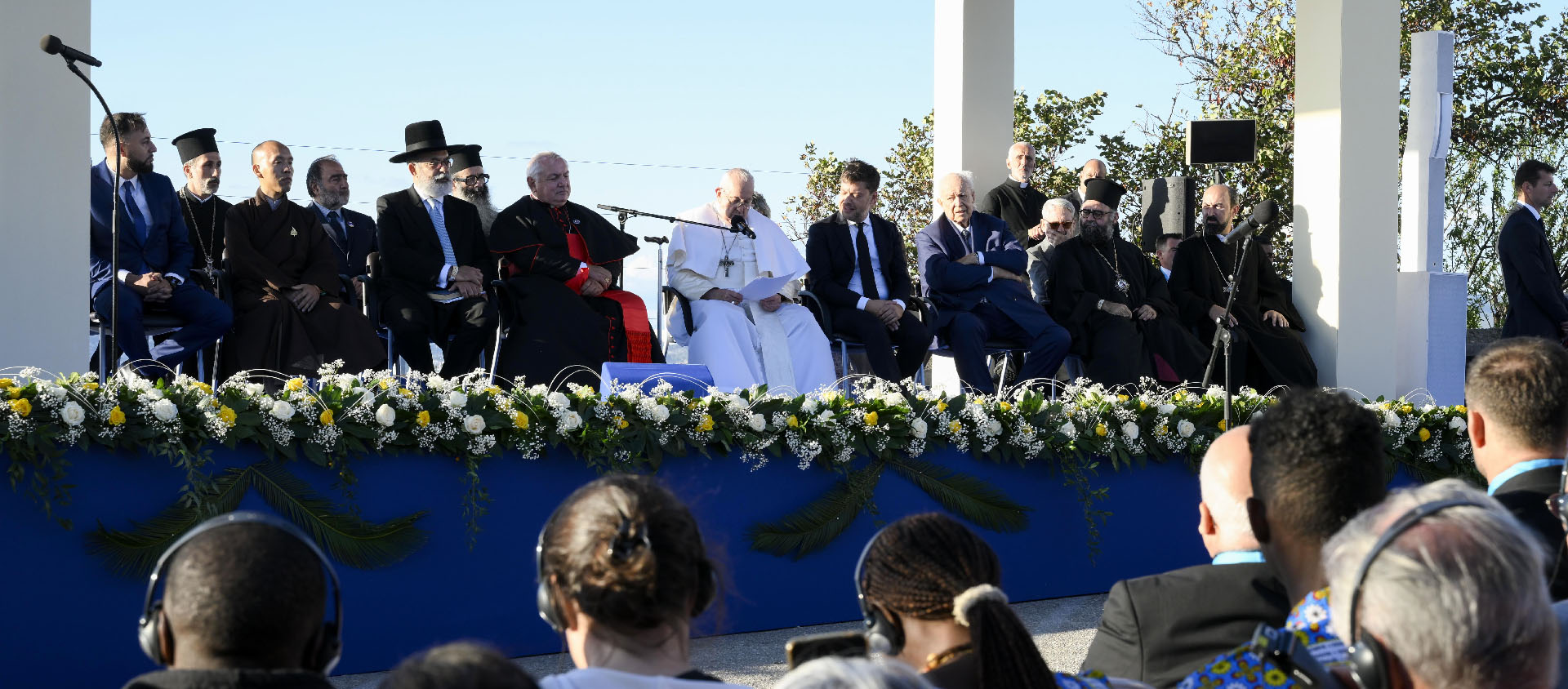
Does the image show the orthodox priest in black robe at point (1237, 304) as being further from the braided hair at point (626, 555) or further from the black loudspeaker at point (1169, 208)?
the braided hair at point (626, 555)

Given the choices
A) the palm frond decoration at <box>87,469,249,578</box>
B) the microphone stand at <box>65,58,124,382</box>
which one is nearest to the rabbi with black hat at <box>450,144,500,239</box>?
the microphone stand at <box>65,58,124,382</box>

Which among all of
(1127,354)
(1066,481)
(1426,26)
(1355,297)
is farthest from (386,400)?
(1426,26)

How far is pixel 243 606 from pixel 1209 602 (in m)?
1.66

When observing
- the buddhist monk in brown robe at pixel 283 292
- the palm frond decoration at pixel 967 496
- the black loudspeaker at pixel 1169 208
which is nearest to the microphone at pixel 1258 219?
the palm frond decoration at pixel 967 496

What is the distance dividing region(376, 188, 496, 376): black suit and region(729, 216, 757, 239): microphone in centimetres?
140

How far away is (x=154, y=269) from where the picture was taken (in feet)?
25.6

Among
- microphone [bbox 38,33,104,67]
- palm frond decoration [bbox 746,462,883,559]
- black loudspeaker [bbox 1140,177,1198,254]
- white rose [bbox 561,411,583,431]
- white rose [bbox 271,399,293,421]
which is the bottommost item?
palm frond decoration [bbox 746,462,883,559]

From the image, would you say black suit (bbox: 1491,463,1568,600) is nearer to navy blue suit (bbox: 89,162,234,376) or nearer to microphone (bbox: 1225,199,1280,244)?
microphone (bbox: 1225,199,1280,244)

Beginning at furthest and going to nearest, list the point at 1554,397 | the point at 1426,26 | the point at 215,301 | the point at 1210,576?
the point at 1426,26
the point at 215,301
the point at 1554,397
the point at 1210,576

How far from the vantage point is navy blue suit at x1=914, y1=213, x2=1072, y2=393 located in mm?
9398

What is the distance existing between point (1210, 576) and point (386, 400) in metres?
3.10

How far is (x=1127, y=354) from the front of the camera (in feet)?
31.8

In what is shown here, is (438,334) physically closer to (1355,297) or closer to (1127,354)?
(1127,354)

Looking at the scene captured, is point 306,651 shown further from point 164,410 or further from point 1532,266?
point 1532,266
